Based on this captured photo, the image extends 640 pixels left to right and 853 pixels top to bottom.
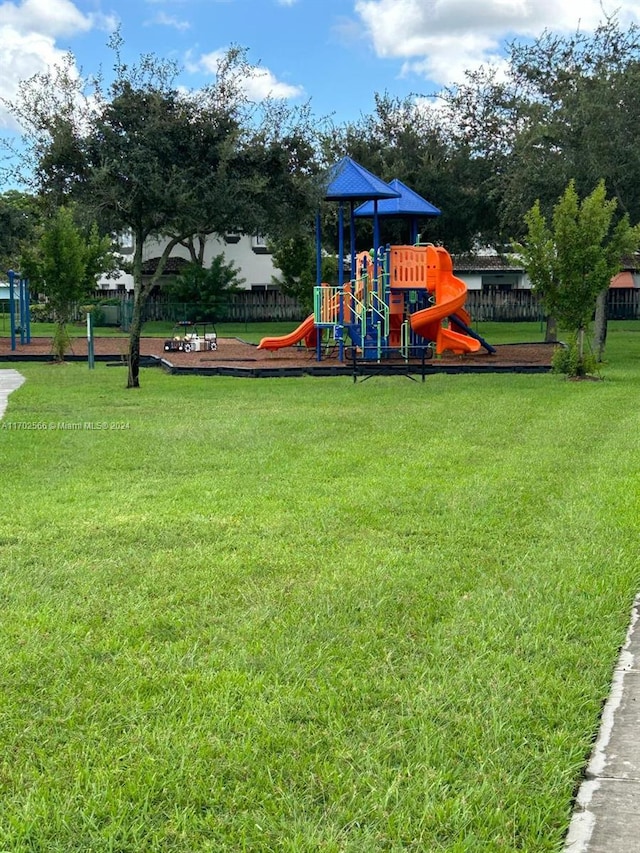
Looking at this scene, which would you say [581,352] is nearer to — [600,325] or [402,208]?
[600,325]

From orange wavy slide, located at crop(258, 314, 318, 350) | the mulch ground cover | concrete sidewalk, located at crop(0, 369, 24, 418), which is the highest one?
orange wavy slide, located at crop(258, 314, 318, 350)

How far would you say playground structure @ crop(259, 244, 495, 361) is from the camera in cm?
2141

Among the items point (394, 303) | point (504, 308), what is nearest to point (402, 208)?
point (394, 303)

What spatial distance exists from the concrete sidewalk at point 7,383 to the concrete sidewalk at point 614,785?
10.5 meters

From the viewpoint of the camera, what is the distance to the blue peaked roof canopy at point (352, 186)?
67.1 ft

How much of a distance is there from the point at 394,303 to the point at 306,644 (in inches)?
756

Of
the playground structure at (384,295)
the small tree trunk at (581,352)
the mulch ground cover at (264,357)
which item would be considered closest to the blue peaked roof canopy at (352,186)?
the playground structure at (384,295)

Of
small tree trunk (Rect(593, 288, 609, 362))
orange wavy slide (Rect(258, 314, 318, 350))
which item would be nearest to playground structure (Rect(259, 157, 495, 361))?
orange wavy slide (Rect(258, 314, 318, 350))

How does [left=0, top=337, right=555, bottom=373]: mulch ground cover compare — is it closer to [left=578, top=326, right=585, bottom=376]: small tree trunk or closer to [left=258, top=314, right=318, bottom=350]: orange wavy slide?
[left=258, top=314, right=318, bottom=350]: orange wavy slide

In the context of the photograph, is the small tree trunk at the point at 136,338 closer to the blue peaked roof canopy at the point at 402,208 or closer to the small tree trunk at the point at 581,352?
the small tree trunk at the point at 581,352

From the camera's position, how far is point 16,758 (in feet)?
10.1

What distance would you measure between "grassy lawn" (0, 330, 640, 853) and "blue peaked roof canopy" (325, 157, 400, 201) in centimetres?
1269

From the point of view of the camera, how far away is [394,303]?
22.8m

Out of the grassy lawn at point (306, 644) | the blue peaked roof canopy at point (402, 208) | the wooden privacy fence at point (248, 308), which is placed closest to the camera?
the grassy lawn at point (306, 644)
